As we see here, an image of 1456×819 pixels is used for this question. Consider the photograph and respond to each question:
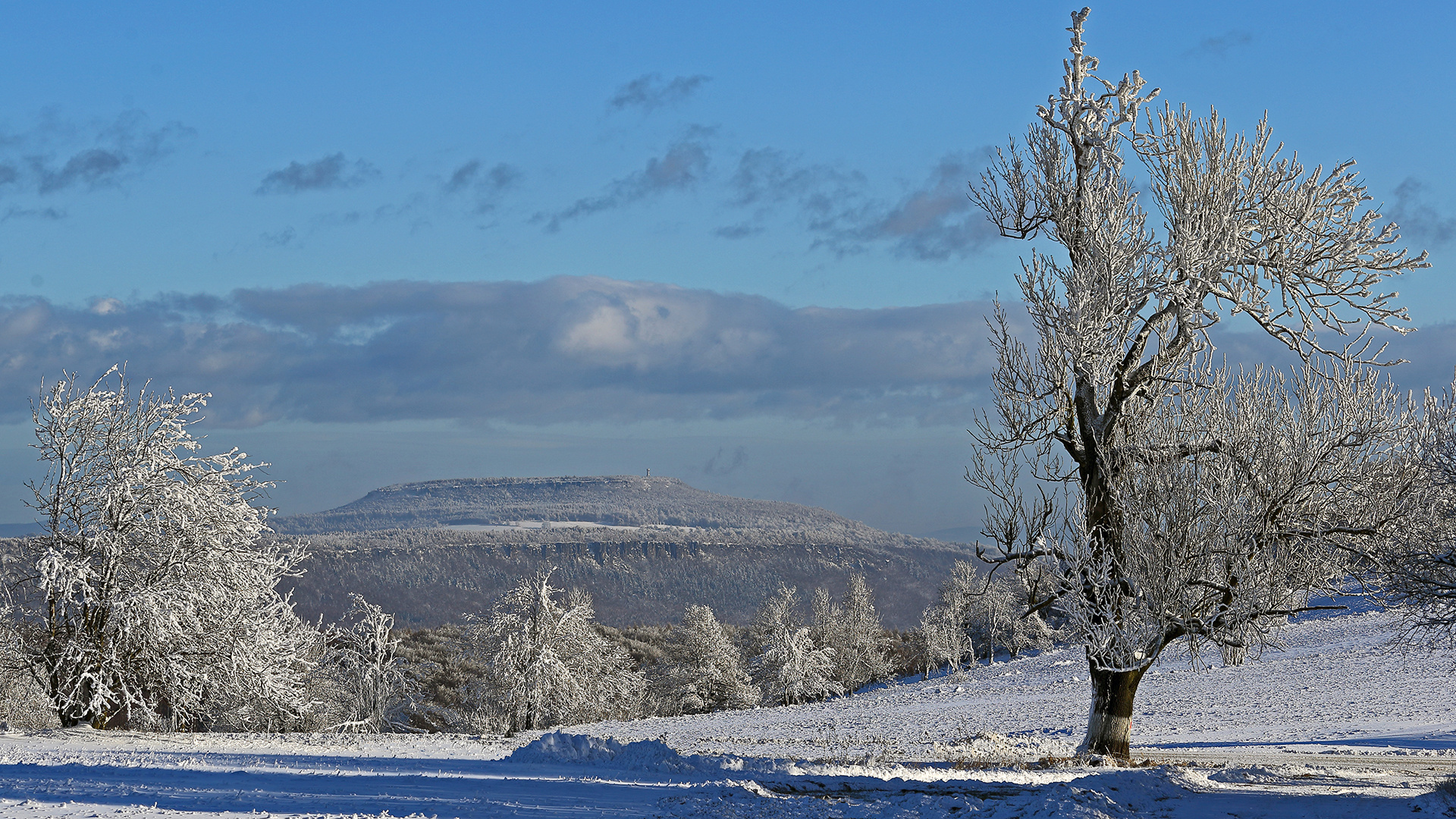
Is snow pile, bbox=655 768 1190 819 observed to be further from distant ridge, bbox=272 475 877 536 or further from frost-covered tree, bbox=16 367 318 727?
distant ridge, bbox=272 475 877 536

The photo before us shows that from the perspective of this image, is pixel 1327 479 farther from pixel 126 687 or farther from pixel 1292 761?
pixel 126 687

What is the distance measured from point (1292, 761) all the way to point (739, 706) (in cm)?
3943

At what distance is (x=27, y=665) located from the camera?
59.9 ft

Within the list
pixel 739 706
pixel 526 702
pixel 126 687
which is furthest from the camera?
pixel 739 706

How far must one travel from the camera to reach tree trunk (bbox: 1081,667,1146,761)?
51.0 ft

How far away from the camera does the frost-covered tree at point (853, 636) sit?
66.6 meters

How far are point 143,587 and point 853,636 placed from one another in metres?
54.3

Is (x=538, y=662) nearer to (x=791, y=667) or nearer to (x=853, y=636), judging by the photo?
(x=791, y=667)

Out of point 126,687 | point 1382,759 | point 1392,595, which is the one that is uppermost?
point 1392,595

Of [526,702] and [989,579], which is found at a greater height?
[989,579]

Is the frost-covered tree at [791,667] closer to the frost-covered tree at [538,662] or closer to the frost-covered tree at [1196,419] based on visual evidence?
the frost-covered tree at [538,662]

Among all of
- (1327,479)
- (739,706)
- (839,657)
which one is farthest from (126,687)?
(839,657)

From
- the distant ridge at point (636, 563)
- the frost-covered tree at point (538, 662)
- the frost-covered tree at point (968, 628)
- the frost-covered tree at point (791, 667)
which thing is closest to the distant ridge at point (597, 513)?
the distant ridge at point (636, 563)

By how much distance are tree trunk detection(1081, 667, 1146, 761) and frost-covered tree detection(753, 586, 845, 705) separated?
40.6 meters
